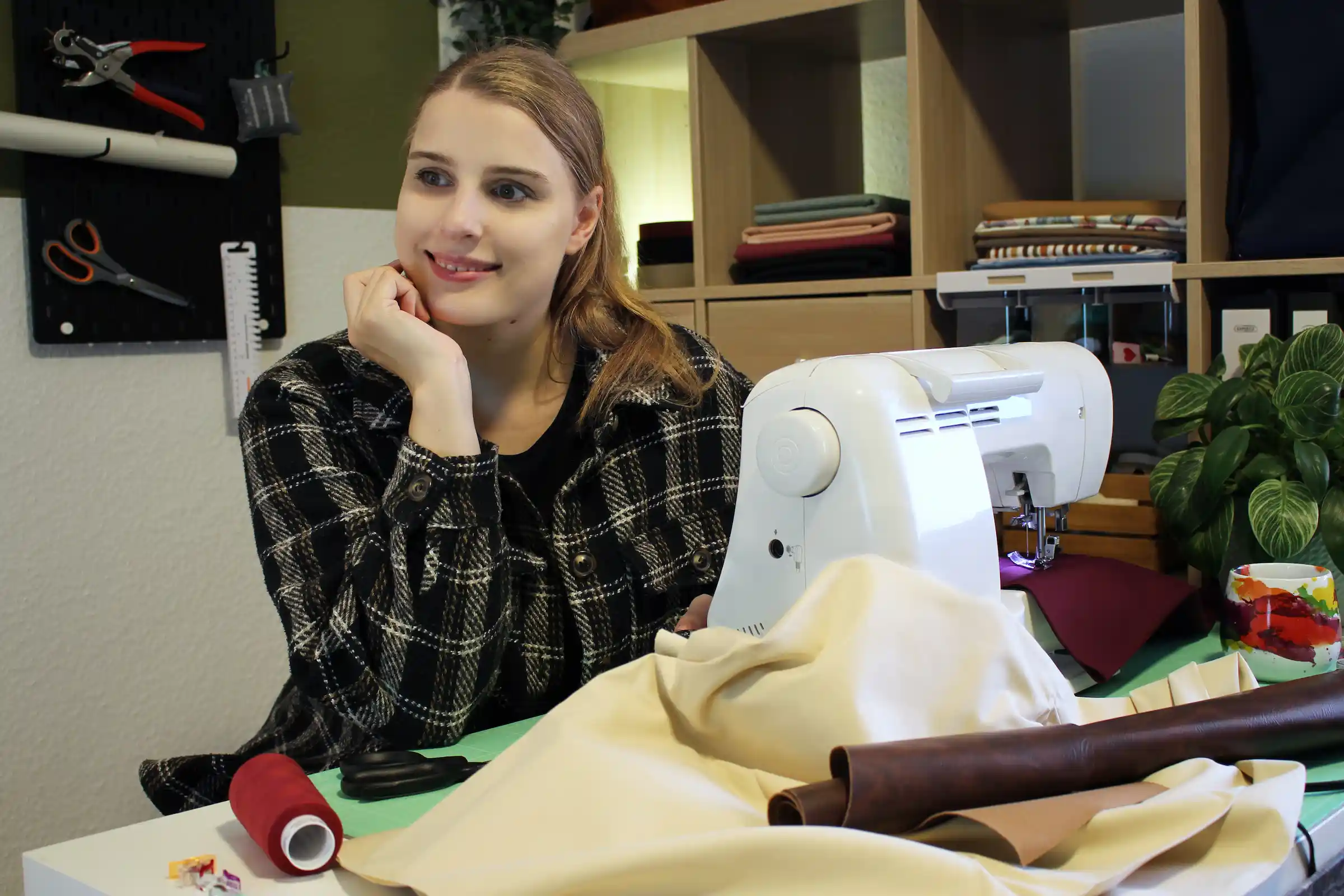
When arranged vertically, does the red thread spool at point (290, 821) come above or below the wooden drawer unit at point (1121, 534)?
below

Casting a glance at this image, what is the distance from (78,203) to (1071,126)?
5.42 feet

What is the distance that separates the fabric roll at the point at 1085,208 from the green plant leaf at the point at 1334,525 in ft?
2.01

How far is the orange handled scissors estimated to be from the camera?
2018 millimetres

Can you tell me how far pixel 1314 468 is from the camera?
53.5 inches

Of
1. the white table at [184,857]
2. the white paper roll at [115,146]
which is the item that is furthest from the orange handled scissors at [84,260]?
the white table at [184,857]

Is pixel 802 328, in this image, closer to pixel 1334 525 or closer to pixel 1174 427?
pixel 1174 427

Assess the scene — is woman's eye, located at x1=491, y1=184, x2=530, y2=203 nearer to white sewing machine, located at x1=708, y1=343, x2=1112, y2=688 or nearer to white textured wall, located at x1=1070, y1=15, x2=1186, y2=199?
white sewing machine, located at x1=708, y1=343, x2=1112, y2=688

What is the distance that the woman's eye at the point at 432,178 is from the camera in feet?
4.58

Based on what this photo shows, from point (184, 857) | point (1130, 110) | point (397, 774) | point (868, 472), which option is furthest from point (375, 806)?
point (1130, 110)

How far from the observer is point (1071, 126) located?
7.32 ft

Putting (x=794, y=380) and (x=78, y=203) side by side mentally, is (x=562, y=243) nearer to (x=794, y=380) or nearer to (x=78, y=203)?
(x=794, y=380)

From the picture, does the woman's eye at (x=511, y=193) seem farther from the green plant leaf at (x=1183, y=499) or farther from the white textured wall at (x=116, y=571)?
the white textured wall at (x=116, y=571)

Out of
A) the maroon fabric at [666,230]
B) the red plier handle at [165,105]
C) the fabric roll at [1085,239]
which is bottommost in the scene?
the fabric roll at [1085,239]

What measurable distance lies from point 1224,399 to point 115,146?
1.65 metres
